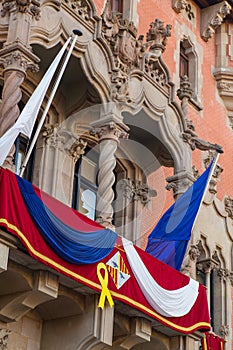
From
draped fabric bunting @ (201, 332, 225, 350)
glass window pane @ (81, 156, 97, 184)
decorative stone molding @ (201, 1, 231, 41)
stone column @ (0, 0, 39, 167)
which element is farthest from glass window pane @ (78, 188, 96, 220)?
decorative stone molding @ (201, 1, 231, 41)

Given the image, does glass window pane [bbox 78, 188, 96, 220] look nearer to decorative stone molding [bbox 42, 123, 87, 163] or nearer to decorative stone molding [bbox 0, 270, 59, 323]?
decorative stone molding [bbox 42, 123, 87, 163]

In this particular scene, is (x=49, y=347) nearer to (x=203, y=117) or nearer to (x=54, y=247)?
(x=54, y=247)

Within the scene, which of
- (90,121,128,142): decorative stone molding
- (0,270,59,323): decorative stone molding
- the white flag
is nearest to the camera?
the white flag

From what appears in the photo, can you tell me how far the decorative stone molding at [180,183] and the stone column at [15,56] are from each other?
5.32 m

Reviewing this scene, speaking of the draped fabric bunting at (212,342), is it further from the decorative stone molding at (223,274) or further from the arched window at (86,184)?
the arched window at (86,184)

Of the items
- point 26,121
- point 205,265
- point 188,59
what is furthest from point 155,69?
point 188,59

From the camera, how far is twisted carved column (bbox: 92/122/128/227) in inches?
646

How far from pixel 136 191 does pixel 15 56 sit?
633cm

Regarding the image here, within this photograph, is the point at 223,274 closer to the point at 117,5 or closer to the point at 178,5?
the point at 117,5

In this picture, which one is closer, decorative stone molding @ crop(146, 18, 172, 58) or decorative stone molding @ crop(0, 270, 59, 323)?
decorative stone molding @ crop(0, 270, 59, 323)

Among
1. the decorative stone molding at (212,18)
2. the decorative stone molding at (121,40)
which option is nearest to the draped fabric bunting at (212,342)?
the decorative stone molding at (121,40)

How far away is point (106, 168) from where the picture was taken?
1669 cm

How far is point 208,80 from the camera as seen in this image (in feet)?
86.1

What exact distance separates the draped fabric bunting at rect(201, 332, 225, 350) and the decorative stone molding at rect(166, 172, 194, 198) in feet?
11.4
